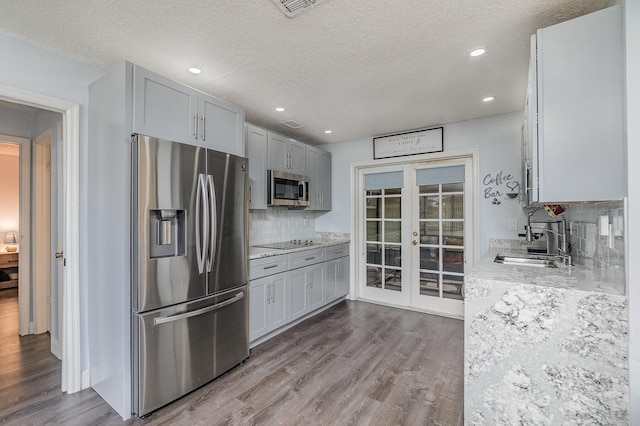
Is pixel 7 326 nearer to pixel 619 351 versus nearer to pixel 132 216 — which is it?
pixel 132 216

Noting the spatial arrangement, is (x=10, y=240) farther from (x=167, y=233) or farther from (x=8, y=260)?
(x=167, y=233)

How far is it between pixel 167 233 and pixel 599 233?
265cm

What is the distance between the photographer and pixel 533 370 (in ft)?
4.62

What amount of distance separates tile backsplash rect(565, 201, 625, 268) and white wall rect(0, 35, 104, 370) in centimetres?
329

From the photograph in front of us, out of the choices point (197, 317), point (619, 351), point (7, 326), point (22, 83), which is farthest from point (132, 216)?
point (7, 326)

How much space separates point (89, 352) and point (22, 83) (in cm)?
197

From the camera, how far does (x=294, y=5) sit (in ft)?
5.27

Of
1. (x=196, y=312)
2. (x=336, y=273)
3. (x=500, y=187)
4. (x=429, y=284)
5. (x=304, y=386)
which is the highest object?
(x=500, y=187)

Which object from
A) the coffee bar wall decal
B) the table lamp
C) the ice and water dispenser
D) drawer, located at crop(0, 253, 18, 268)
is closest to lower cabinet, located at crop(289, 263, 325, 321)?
the ice and water dispenser

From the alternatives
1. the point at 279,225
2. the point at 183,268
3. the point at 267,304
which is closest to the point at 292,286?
the point at 267,304

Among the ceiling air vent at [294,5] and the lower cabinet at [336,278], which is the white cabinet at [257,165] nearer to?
the lower cabinet at [336,278]

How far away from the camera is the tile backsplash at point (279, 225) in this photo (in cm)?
382

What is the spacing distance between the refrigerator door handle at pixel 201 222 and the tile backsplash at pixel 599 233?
7.73ft

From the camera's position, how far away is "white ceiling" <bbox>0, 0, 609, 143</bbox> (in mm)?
1642
